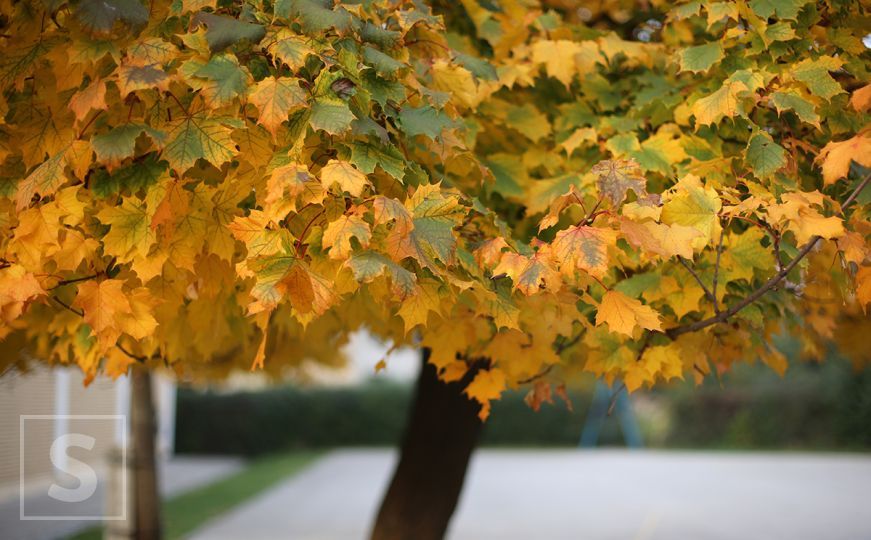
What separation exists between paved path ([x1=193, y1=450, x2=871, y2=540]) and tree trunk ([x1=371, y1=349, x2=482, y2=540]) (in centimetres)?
469

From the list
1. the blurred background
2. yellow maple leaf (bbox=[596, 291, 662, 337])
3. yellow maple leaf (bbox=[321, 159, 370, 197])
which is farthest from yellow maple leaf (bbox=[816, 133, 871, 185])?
the blurred background

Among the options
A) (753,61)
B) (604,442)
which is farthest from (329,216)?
(604,442)

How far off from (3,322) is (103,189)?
1.70ft

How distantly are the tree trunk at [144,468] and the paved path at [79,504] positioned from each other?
2.64 meters

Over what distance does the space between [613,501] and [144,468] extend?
6.83 m

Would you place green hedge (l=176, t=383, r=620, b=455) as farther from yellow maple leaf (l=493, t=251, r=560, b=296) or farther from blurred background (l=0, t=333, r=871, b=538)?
yellow maple leaf (l=493, t=251, r=560, b=296)

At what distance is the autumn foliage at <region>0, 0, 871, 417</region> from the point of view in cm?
237

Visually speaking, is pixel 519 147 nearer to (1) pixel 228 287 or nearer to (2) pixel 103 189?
(1) pixel 228 287

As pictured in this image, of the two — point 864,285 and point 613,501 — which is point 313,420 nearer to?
point 613,501

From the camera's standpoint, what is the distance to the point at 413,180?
2678 mm

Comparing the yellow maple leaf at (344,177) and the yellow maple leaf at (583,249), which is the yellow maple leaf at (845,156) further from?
the yellow maple leaf at (344,177)

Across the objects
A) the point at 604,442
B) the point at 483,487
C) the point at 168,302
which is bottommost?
the point at 604,442

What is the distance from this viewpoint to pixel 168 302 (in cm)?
290

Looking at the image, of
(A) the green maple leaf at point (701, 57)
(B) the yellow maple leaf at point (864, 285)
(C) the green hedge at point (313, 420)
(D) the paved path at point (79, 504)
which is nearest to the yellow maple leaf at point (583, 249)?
(B) the yellow maple leaf at point (864, 285)
